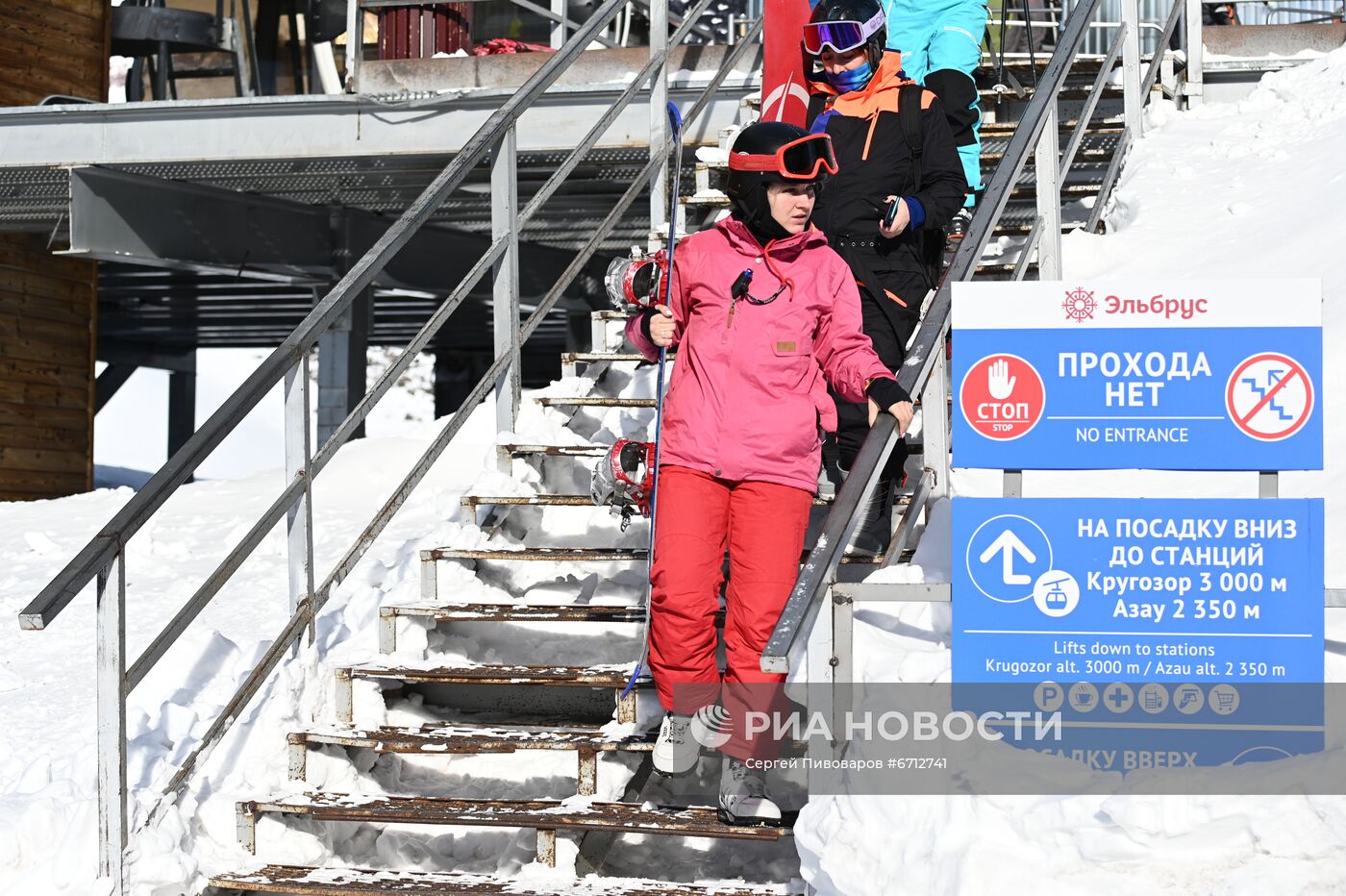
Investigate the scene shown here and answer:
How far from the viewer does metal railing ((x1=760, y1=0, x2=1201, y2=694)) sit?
321cm

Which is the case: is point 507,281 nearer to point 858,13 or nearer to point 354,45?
point 858,13

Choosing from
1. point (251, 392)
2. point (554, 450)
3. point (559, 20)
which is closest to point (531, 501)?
point (554, 450)

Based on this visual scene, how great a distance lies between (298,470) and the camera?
14.0 feet

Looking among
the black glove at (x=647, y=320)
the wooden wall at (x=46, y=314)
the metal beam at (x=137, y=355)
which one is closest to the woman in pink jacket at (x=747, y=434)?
the black glove at (x=647, y=320)

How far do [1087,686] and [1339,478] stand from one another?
1.94 meters

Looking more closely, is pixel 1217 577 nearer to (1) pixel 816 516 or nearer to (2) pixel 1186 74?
(1) pixel 816 516

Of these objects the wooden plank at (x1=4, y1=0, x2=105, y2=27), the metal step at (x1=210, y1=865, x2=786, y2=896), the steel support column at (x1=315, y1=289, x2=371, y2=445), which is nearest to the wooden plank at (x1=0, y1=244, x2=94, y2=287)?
the wooden plank at (x1=4, y1=0, x2=105, y2=27)

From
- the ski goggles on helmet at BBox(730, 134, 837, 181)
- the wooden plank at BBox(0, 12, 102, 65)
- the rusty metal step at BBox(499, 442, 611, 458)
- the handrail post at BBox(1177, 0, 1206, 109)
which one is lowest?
the rusty metal step at BBox(499, 442, 611, 458)

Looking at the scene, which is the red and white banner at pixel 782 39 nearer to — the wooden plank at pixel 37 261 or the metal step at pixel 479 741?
the metal step at pixel 479 741

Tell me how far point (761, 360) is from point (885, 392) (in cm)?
39

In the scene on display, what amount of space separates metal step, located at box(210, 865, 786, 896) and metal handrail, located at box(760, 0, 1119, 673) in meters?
0.63

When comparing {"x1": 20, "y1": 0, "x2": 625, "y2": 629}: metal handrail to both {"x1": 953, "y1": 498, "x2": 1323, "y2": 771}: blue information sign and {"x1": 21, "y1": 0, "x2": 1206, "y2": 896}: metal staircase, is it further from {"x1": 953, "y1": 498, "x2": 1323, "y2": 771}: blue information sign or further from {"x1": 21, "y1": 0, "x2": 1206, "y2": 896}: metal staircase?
{"x1": 953, "y1": 498, "x2": 1323, "y2": 771}: blue information sign

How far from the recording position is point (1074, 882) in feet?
9.11

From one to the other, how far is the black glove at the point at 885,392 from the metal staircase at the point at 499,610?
0.06 metres
